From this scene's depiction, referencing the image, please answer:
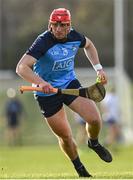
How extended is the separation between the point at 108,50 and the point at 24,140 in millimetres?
15336

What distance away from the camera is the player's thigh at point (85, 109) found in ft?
44.2

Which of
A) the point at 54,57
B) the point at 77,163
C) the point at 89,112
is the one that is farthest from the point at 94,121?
the point at 54,57

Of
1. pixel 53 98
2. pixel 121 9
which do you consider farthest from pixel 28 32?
pixel 53 98

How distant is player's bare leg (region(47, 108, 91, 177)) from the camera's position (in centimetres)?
1359

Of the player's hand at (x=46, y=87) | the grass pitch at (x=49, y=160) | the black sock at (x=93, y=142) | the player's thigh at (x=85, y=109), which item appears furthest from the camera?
the grass pitch at (x=49, y=160)

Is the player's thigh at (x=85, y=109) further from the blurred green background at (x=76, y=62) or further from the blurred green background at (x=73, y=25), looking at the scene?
the blurred green background at (x=73, y=25)

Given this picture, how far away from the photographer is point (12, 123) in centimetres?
3203

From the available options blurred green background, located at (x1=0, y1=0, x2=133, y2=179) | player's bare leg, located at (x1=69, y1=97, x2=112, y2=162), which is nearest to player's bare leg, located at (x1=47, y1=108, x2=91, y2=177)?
player's bare leg, located at (x1=69, y1=97, x2=112, y2=162)

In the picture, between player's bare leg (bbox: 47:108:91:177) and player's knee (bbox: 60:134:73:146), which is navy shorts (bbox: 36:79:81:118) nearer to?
player's bare leg (bbox: 47:108:91:177)

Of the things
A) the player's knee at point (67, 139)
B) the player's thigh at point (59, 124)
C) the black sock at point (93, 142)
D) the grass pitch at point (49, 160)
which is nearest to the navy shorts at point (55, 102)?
the player's thigh at point (59, 124)

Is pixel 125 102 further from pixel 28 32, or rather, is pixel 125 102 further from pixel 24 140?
pixel 28 32

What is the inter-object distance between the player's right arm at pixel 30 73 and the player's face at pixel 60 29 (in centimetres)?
52

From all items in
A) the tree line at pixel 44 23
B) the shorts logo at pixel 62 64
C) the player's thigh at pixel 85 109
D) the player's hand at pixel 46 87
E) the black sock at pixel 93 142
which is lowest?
the tree line at pixel 44 23

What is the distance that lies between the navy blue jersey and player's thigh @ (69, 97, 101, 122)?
32 cm
